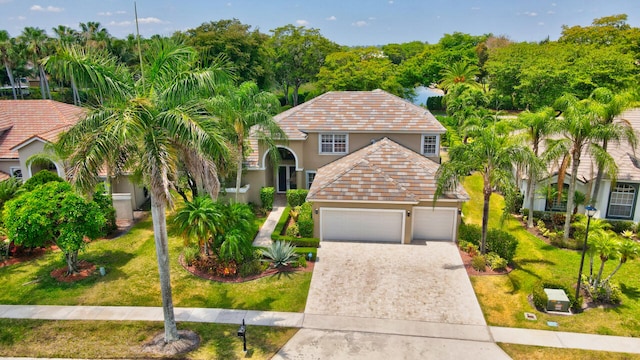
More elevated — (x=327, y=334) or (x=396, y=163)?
(x=396, y=163)

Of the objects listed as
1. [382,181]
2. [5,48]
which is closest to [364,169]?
[382,181]

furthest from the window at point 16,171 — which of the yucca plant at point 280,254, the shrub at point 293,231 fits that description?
the yucca plant at point 280,254

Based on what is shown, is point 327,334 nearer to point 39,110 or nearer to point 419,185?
point 419,185

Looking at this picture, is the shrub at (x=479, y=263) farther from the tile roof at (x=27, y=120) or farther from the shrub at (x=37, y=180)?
the tile roof at (x=27, y=120)

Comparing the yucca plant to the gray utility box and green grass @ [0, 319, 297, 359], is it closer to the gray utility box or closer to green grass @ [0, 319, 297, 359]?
green grass @ [0, 319, 297, 359]

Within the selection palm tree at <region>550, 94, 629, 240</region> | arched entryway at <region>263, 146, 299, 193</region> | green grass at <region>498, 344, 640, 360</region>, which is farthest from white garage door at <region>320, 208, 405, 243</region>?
green grass at <region>498, 344, 640, 360</region>

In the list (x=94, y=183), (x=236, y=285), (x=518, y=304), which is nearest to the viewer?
(x=94, y=183)

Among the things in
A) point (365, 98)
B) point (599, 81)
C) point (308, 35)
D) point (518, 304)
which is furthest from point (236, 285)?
point (308, 35)
